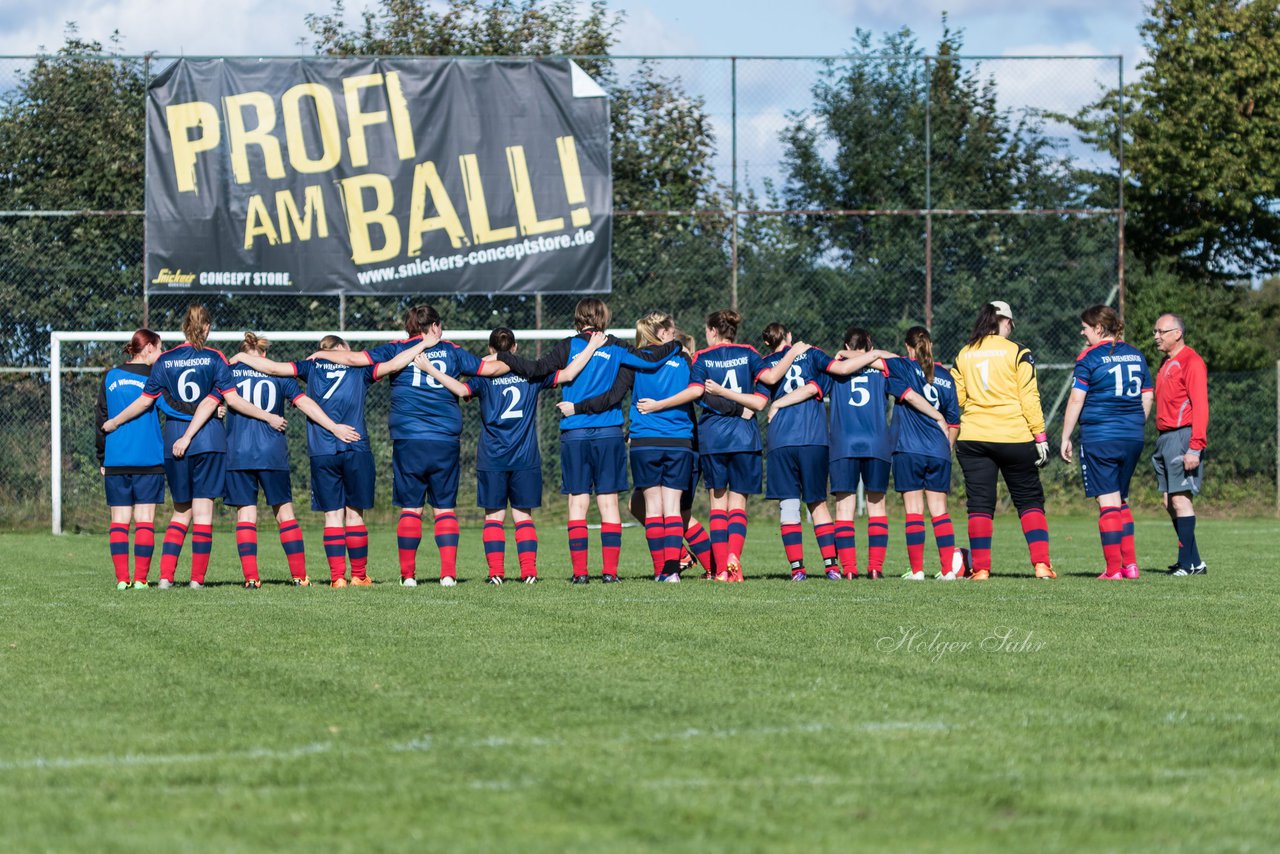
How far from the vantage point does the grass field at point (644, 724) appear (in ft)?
13.3

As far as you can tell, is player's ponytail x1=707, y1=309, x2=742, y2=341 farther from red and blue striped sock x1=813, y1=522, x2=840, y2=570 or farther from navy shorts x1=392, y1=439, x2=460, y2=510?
navy shorts x1=392, y1=439, x2=460, y2=510

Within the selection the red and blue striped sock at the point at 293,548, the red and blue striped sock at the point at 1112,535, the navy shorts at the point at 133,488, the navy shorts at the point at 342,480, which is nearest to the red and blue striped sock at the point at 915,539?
the red and blue striped sock at the point at 1112,535

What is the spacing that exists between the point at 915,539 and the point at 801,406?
127 cm

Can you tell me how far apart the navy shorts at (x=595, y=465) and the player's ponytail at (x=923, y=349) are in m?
2.26

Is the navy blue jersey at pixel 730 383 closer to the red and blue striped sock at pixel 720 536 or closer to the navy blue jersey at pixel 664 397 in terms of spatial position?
the navy blue jersey at pixel 664 397

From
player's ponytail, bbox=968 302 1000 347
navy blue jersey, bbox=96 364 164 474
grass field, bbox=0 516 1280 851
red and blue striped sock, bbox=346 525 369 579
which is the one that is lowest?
grass field, bbox=0 516 1280 851

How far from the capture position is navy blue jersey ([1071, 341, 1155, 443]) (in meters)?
11.7

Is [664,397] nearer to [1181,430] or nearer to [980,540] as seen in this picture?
[980,540]

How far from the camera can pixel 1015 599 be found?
32.2 feet

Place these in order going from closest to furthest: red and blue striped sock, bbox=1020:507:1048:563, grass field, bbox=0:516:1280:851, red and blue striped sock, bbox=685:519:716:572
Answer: grass field, bbox=0:516:1280:851 < red and blue striped sock, bbox=1020:507:1048:563 < red and blue striped sock, bbox=685:519:716:572

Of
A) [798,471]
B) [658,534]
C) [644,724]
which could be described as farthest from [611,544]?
[644,724]

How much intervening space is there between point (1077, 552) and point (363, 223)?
10.2 m

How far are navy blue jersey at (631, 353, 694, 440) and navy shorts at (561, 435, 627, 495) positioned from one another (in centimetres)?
22

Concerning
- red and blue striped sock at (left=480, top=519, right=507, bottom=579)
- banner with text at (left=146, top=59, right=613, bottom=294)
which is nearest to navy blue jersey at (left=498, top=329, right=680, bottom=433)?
red and blue striped sock at (left=480, top=519, right=507, bottom=579)
